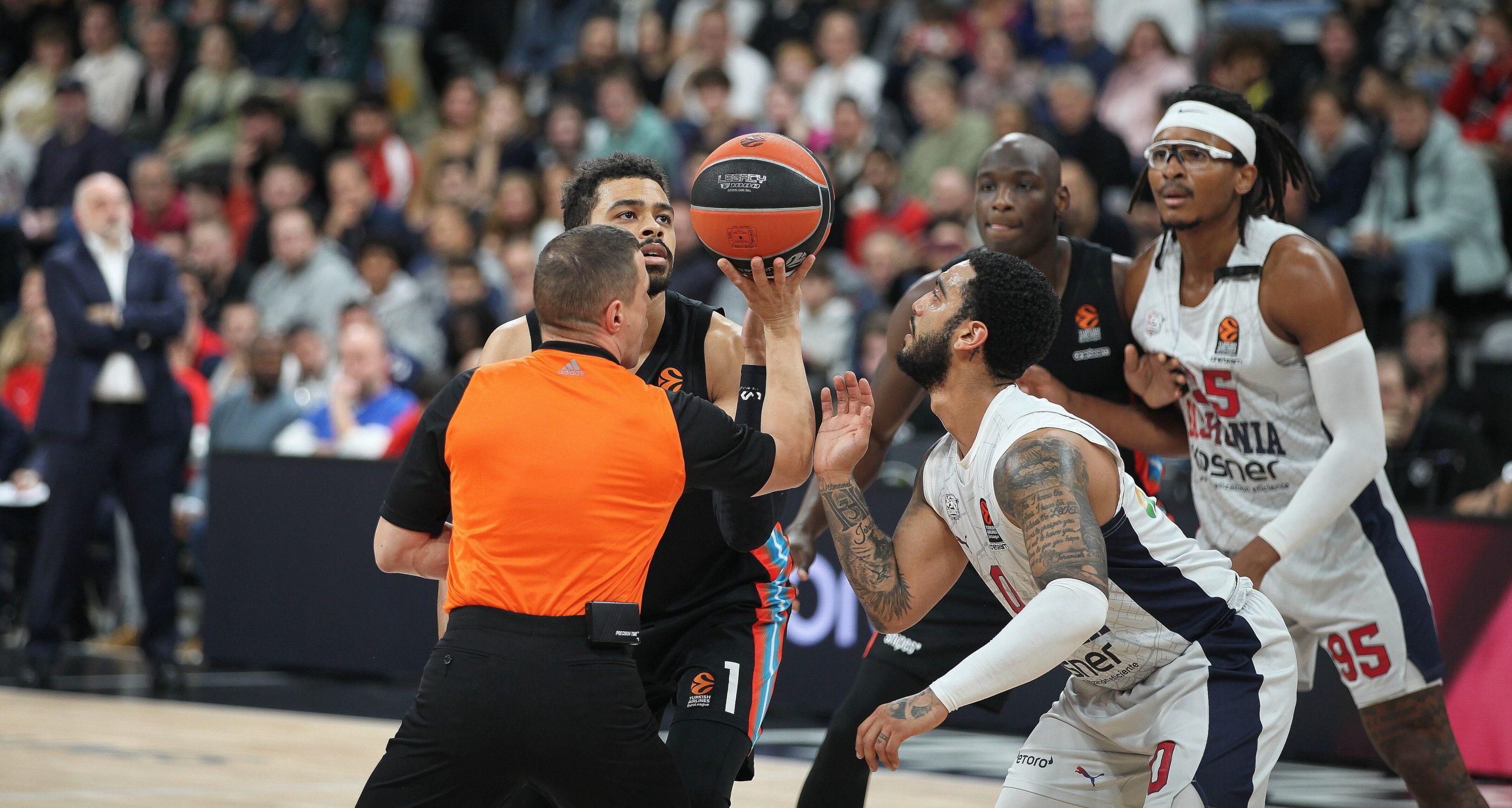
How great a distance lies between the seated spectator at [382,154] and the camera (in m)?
14.4

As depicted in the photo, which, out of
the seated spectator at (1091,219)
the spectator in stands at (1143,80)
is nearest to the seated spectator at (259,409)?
the seated spectator at (1091,219)

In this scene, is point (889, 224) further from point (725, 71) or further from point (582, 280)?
point (582, 280)

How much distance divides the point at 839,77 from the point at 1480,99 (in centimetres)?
442

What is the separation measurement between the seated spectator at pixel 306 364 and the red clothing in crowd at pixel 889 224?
11.8 feet

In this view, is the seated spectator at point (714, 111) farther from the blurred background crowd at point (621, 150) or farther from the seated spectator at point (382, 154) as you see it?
the seated spectator at point (382, 154)

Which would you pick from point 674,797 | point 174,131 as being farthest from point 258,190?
point 674,797

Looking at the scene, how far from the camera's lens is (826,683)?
324 inches

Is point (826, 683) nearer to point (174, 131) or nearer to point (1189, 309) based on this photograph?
point (1189, 309)

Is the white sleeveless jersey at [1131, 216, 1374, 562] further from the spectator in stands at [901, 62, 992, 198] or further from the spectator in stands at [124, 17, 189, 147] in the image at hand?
the spectator in stands at [124, 17, 189, 147]

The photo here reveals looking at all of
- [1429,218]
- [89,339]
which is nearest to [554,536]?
[89,339]

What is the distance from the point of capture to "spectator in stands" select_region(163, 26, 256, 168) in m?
15.6

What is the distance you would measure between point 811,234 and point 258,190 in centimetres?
1154

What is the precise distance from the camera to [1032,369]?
198 inches

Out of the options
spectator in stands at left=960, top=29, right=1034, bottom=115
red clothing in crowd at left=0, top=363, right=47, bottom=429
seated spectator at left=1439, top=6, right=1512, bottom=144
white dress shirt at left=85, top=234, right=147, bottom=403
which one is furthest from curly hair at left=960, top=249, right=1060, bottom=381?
red clothing in crowd at left=0, top=363, right=47, bottom=429
